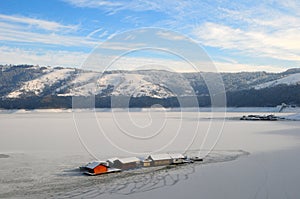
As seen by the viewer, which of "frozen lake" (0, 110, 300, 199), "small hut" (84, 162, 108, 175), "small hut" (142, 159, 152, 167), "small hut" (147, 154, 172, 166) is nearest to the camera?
"frozen lake" (0, 110, 300, 199)

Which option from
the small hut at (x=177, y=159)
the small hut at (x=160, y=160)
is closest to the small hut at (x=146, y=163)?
the small hut at (x=160, y=160)

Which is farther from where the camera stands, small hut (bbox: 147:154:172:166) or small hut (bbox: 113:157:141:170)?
small hut (bbox: 147:154:172:166)

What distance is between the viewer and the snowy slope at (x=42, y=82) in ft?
325

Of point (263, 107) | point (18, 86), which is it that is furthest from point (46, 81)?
point (263, 107)

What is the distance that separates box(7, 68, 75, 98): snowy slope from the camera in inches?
3897

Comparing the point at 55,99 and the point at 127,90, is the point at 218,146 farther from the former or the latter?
the point at 127,90

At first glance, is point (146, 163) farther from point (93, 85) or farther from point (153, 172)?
point (93, 85)

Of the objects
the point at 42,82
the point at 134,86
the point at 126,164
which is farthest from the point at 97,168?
the point at 42,82

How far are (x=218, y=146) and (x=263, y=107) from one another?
44.1 m

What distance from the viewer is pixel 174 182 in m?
10.6

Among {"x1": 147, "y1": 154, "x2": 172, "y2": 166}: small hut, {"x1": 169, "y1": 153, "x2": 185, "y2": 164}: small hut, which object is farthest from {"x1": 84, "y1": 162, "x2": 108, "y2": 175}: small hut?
{"x1": 169, "y1": 153, "x2": 185, "y2": 164}: small hut

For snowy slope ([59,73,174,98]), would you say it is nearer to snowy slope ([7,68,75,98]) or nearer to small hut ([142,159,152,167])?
snowy slope ([7,68,75,98])

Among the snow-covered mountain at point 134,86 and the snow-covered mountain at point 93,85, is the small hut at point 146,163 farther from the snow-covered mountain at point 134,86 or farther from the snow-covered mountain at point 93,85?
the snow-covered mountain at point 93,85

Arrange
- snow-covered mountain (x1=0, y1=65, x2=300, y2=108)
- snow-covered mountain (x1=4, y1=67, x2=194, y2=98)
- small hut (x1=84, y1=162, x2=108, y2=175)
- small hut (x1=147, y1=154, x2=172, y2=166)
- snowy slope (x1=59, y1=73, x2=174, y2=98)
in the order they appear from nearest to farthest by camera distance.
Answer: small hut (x1=84, y1=162, x2=108, y2=175), small hut (x1=147, y1=154, x2=172, y2=166), snow-covered mountain (x1=0, y1=65, x2=300, y2=108), snow-covered mountain (x1=4, y1=67, x2=194, y2=98), snowy slope (x1=59, y1=73, x2=174, y2=98)
